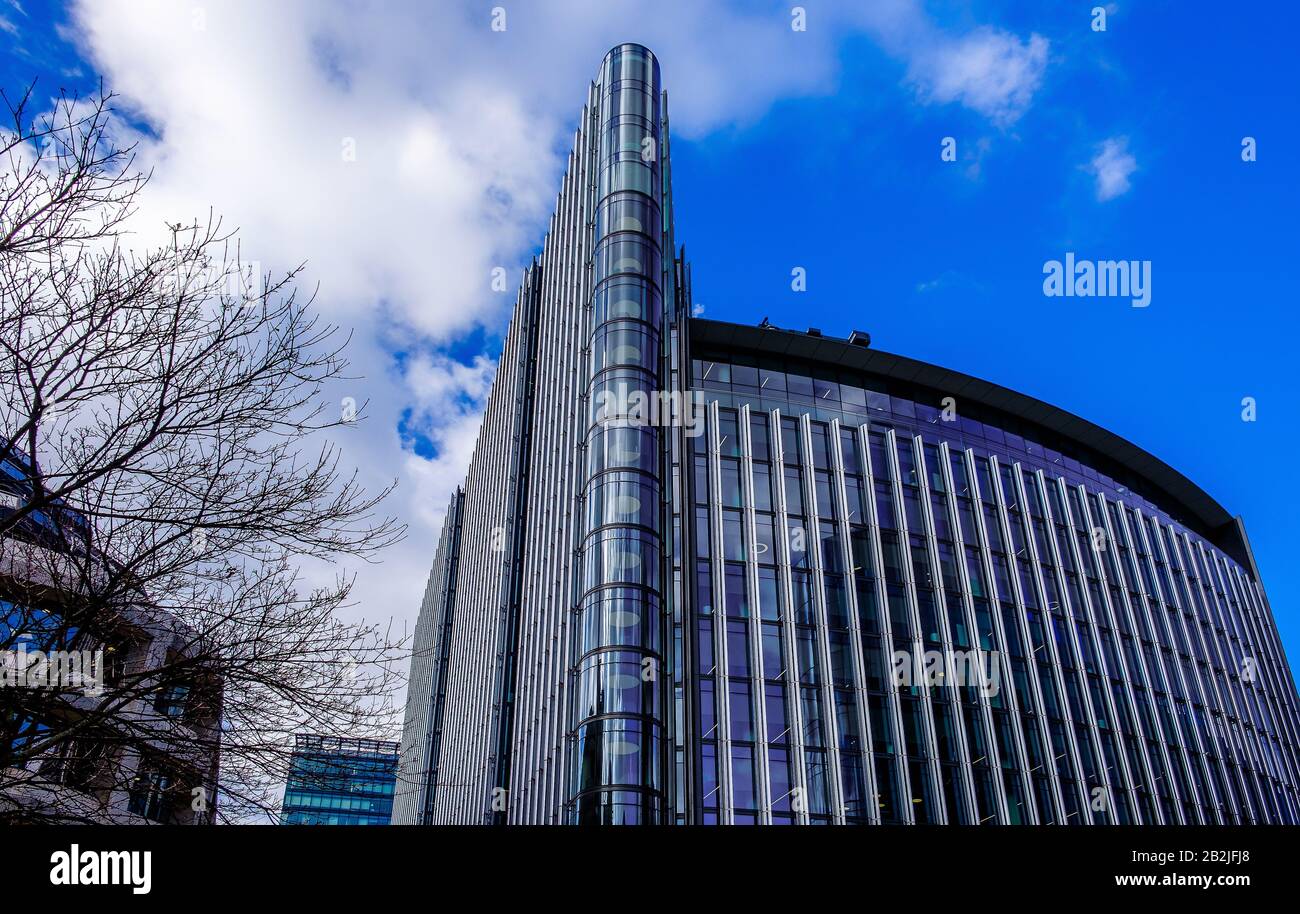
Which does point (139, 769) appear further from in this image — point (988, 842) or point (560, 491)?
point (560, 491)

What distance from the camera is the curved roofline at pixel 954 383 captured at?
132 feet

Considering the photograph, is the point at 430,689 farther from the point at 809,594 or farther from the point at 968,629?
the point at 968,629

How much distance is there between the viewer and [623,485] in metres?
32.1

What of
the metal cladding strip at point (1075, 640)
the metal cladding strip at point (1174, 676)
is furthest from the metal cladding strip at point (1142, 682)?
the metal cladding strip at point (1075, 640)

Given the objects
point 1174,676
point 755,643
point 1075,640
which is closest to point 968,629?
point 1075,640

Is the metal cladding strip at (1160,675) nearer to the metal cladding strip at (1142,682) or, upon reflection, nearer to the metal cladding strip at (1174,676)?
the metal cladding strip at (1174,676)

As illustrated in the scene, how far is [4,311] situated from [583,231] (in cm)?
3395

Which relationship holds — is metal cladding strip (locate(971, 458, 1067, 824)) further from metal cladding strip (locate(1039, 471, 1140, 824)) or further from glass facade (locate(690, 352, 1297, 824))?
metal cladding strip (locate(1039, 471, 1140, 824))

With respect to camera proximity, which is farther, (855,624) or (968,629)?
(968,629)

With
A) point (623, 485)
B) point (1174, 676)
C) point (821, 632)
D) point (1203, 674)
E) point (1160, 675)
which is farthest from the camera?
point (1203, 674)

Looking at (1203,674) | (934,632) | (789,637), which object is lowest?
(789,637)

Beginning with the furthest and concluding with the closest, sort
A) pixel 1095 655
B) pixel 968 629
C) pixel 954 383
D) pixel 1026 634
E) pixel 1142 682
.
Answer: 1. pixel 954 383
2. pixel 1142 682
3. pixel 1095 655
4. pixel 1026 634
5. pixel 968 629

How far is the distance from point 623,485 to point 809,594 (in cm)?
853

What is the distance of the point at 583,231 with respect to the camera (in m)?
41.2
